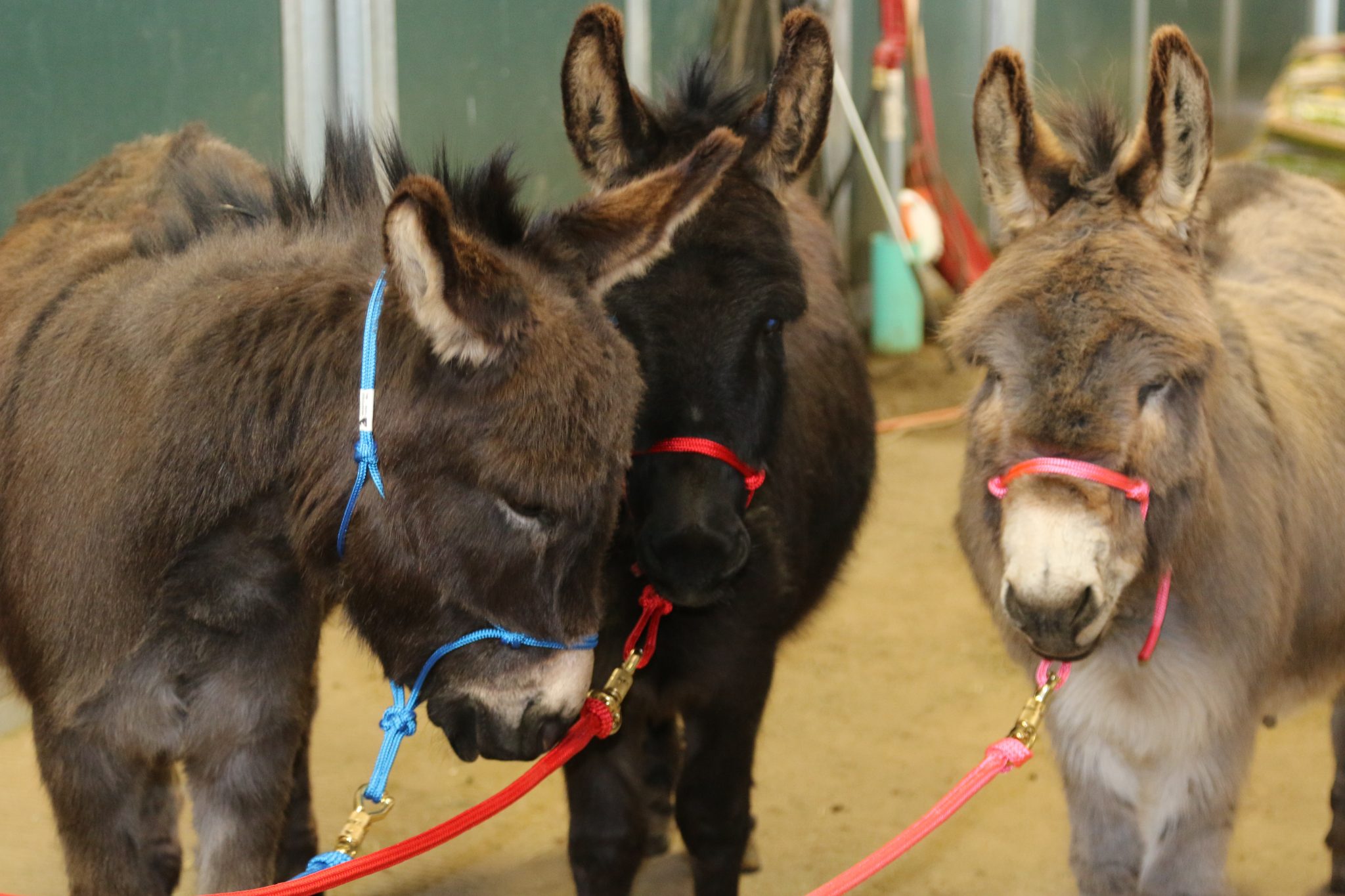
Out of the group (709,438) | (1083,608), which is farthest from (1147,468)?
(709,438)

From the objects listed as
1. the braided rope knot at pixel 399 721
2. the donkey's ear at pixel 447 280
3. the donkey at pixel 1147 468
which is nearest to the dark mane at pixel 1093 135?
the donkey at pixel 1147 468

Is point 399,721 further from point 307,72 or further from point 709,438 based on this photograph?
point 307,72

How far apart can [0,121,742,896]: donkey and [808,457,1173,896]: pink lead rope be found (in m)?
0.56

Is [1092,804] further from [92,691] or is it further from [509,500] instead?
[92,691]

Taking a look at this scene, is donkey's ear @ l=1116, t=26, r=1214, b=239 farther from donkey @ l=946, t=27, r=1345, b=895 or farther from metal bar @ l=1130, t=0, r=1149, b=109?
metal bar @ l=1130, t=0, r=1149, b=109

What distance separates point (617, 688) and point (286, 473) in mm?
798

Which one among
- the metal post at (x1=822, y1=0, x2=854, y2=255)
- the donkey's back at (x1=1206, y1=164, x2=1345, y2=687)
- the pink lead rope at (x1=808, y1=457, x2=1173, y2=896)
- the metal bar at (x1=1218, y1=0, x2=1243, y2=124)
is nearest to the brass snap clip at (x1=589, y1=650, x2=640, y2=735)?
the pink lead rope at (x1=808, y1=457, x2=1173, y2=896)

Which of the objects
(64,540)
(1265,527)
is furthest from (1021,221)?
(64,540)

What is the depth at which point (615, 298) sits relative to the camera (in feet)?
9.03

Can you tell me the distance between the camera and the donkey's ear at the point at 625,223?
230 cm

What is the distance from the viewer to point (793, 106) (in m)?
3.04

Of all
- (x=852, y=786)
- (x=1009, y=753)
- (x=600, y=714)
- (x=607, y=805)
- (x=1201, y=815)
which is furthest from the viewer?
(x=852, y=786)

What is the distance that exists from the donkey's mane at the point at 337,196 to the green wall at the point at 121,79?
1.85m

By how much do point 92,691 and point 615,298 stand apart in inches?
48.0
